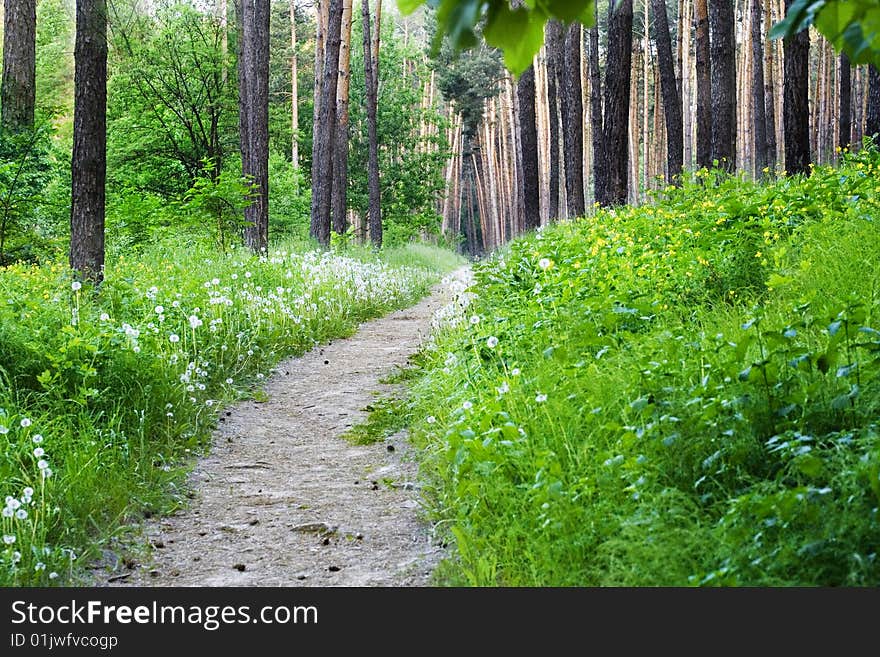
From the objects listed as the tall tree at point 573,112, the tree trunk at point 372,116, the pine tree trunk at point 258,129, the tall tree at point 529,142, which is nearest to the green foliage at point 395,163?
the tree trunk at point 372,116

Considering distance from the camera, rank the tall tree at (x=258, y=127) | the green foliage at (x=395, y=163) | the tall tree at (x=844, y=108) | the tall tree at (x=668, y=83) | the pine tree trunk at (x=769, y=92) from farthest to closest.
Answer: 1. the green foliage at (x=395, y=163)
2. the pine tree trunk at (x=769, y=92)
3. the tall tree at (x=844, y=108)
4. the tall tree at (x=668, y=83)
5. the tall tree at (x=258, y=127)

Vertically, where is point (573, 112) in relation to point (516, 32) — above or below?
above

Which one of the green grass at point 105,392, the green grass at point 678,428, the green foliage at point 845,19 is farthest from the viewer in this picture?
the green grass at point 105,392

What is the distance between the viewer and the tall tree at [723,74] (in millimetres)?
12375

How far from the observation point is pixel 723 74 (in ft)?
41.9

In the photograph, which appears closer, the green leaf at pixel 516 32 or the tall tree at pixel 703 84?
the green leaf at pixel 516 32

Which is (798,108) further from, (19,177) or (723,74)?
(19,177)

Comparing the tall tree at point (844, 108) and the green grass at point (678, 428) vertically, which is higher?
the tall tree at point (844, 108)

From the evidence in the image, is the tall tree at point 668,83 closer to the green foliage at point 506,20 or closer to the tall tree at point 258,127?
the tall tree at point 258,127

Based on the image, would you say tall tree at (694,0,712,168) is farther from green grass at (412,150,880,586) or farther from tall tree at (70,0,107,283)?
tall tree at (70,0,107,283)

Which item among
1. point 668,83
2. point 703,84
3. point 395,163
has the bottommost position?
point 703,84

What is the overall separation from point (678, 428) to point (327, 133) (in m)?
17.6

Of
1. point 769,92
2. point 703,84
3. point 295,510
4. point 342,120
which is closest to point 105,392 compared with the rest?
point 295,510

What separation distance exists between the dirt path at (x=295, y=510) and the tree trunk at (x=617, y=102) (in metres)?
8.30
